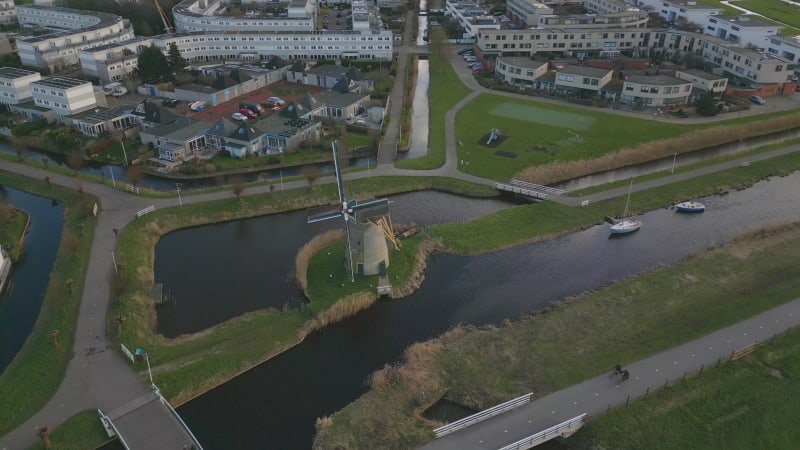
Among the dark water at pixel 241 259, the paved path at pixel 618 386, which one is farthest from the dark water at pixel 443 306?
the paved path at pixel 618 386

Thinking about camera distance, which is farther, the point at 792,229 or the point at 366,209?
the point at 792,229

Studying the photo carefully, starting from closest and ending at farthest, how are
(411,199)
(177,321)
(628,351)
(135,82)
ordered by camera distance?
(628,351) < (177,321) < (411,199) < (135,82)

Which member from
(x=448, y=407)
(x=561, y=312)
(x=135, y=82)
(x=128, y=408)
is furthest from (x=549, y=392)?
(x=135, y=82)

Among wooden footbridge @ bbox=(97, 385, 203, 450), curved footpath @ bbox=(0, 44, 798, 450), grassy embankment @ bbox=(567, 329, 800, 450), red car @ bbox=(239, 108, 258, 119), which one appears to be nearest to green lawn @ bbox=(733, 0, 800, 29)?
curved footpath @ bbox=(0, 44, 798, 450)

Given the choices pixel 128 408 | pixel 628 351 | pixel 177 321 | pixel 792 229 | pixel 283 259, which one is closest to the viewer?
pixel 128 408

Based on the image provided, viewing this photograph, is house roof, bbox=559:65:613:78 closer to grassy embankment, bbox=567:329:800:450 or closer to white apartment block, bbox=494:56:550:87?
white apartment block, bbox=494:56:550:87

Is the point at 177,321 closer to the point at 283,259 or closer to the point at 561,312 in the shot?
the point at 283,259

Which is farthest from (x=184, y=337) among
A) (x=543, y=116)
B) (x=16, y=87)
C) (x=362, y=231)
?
(x=16, y=87)

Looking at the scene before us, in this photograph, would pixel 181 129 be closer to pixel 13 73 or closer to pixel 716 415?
pixel 13 73
